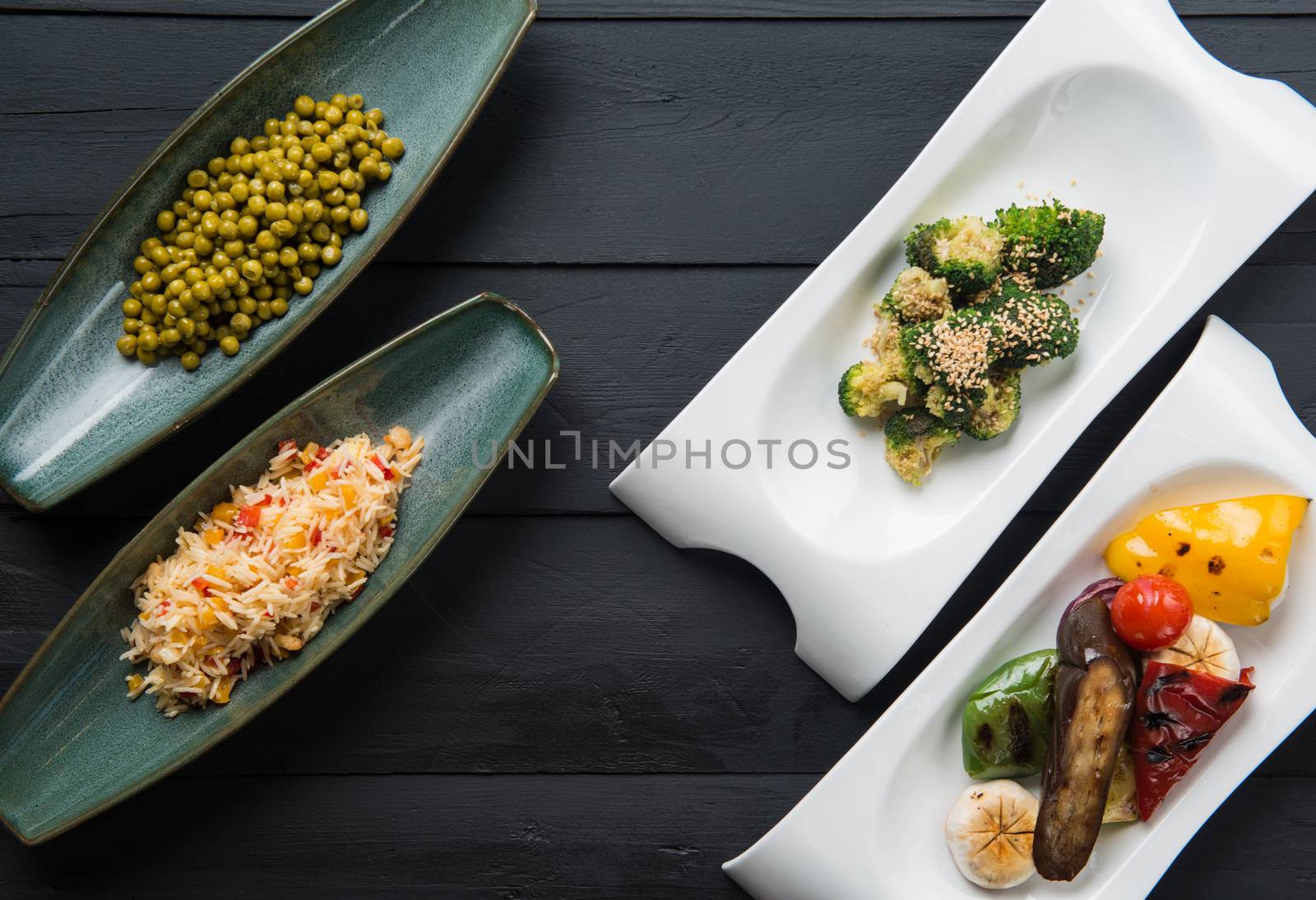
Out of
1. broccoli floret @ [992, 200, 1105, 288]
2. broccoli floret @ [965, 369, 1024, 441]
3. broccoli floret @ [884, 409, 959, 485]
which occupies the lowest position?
broccoli floret @ [884, 409, 959, 485]

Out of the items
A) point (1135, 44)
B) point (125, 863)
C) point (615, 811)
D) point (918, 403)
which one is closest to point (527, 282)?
point (918, 403)

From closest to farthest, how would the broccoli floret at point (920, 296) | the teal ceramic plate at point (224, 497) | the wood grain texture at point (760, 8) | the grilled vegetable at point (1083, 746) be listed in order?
the grilled vegetable at point (1083, 746)
the teal ceramic plate at point (224, 497)
the broccoli floret at point (920, 296)
the wood grain texture at point (760, 8)

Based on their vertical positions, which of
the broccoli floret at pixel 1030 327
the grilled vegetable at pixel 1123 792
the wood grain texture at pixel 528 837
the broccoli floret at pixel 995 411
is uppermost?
the broccoli floret at pixel 1030 327

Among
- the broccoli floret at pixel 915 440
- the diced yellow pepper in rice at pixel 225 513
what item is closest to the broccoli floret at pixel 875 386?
the broccoli floret at pixel 915 440

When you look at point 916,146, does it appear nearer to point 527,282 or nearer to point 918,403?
point 918,403

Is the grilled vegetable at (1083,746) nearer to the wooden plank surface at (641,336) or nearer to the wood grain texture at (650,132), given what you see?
the wooden plank surface at (641,336)

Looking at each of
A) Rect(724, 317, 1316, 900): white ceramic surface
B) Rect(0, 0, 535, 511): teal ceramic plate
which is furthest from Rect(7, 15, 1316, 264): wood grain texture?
Rect(724, 317, 1316, 900): white ceramic surface

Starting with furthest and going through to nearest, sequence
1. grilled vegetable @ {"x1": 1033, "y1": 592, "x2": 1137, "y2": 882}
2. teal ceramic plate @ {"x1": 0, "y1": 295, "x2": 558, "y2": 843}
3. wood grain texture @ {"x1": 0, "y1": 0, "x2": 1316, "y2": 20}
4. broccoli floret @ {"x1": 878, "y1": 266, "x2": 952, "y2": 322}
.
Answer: wood grain texture @ {"x1": 0, "y1": 0, "x2": 1316, "y2": 20} → broccoli floret @ {"x1": 878, "y1": 266, "x2": 952, "y2": 322} → teal ceramic plate @ {"x1": 0, "y1": 295, "x2": 558, "y2": 843} → grilled vegetable @ {"x1": 1033, "y1": 592, "x2": 1137, "y2": 882}

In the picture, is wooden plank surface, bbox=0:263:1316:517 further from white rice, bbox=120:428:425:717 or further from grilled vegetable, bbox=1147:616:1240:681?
grilled vegetable, bbox=1147:616:1240:681
